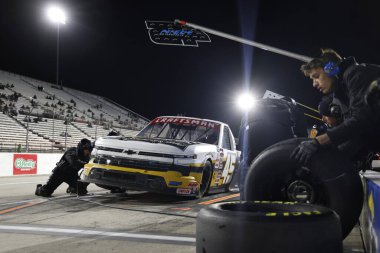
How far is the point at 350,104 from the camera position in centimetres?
302

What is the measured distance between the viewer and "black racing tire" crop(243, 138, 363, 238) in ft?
9.56

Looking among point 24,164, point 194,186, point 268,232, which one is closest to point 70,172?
point 194,186

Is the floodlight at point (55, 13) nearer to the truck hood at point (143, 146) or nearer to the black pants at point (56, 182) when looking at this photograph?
the black pants at point (56, 182)

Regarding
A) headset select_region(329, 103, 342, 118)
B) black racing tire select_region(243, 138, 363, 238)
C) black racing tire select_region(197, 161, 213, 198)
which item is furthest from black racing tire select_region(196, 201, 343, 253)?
black racing tire select_region(197, 161, 213, 198)

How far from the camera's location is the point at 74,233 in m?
3.99

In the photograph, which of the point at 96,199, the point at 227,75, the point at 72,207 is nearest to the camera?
the point at 72,207

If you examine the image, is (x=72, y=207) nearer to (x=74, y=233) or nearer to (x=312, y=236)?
(x=74, y=233)

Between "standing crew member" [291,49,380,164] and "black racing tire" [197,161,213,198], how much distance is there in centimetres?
384

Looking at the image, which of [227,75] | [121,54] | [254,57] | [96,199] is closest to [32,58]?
[121,54]

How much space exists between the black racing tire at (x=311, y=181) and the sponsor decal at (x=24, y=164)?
50.7 feet

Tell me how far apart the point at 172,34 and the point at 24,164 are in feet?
40.2

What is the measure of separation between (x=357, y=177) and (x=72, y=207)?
4.08 meters

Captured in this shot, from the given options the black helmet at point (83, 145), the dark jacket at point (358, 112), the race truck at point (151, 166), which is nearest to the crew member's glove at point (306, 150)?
the dark jacket at point (358, 112)

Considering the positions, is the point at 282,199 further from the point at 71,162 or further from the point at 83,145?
the point at 83,145
